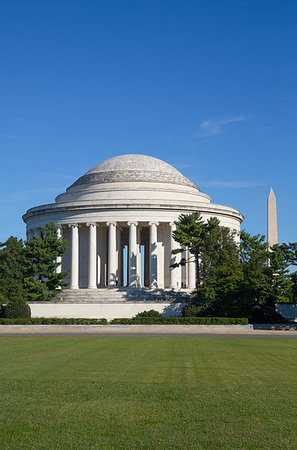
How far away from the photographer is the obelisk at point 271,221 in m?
82.1

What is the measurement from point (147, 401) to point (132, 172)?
72.1 m

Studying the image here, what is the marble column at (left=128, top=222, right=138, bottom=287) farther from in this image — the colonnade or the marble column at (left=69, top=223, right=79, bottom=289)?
the marble column at (left=69, top=223, right=79, bottom=289)

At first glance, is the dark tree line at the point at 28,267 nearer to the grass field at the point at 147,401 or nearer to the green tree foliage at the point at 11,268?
the green tree foliage at the point at 11,268

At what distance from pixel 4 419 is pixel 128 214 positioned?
65.4m

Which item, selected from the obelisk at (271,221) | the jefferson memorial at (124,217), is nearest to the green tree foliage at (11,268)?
the jefferson memorial at (124,217)

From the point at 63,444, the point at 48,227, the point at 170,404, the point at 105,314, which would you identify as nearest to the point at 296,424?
the point at 170,404

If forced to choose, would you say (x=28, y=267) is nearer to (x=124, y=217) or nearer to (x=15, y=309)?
(x=15, y=309)

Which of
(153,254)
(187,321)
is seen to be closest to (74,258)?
(153,254)

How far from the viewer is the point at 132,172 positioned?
86750 mm

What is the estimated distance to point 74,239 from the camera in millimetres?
80875

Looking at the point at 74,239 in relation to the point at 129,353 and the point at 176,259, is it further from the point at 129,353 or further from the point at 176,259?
the point at 129,353

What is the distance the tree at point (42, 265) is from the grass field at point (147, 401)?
4002 cm

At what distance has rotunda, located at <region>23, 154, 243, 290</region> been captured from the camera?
78625 mm

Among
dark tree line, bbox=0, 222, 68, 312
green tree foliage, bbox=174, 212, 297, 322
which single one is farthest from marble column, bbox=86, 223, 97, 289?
green tree foliage, bbox=174, 212, 297, 322
